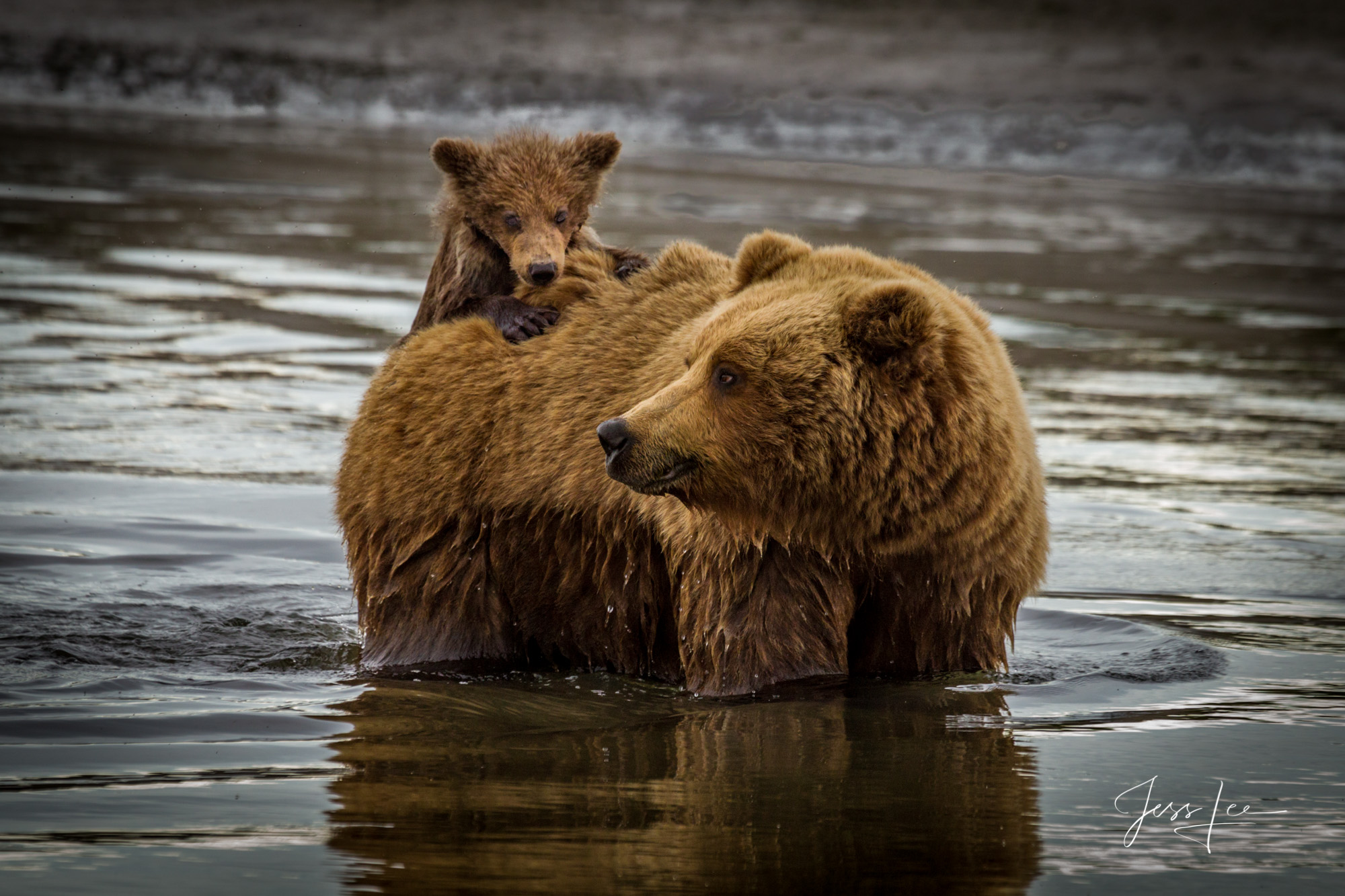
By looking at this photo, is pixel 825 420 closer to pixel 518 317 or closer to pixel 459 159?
pixel 518 317

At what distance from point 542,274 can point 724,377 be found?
4.85ft

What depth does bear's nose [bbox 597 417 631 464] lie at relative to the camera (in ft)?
15.1

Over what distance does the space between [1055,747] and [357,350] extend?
7.78 metres

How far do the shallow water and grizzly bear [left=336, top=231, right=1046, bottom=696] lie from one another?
24 centimetres

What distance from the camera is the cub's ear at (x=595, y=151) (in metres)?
7.07

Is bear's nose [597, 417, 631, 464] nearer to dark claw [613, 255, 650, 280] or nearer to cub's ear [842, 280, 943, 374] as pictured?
cub's ear [842, 280, 943, 374]

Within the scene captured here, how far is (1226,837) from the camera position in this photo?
389 centimetres

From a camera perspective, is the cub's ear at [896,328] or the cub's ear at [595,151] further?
the cub's ear at [595,151]

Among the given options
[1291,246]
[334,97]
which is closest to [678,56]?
[334,97]

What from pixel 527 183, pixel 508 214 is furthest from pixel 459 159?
pixel 508 214

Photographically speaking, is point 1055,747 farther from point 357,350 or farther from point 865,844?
point 357,350
